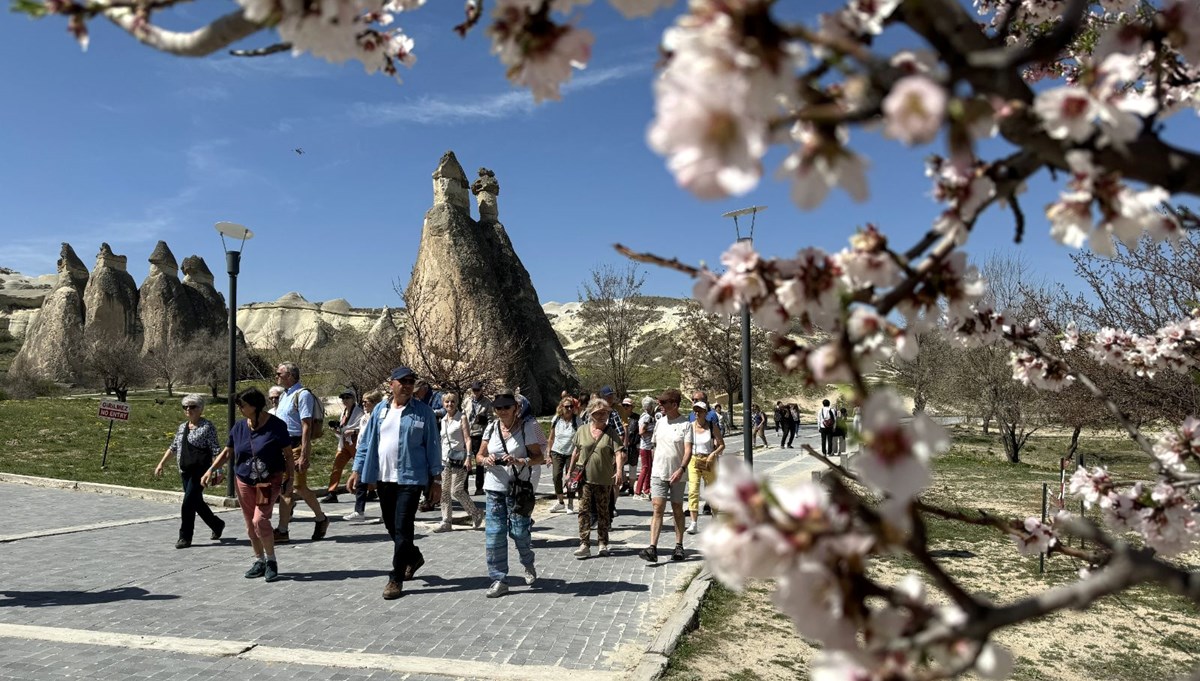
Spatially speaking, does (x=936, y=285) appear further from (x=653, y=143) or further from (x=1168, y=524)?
(x=1168, y=524)

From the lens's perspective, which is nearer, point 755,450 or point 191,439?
point 191,439

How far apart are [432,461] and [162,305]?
6302 cm

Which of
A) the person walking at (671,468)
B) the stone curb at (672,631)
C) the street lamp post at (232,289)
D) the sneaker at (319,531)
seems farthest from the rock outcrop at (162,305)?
the stone curb at (672,631)

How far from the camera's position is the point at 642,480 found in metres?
12.8

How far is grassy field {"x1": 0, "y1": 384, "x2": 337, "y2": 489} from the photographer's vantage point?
15.2m

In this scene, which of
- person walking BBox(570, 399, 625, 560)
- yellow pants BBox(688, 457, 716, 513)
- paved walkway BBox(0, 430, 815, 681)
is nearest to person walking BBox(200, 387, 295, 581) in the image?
paved walkway BBox(0, 430, 815, 681)

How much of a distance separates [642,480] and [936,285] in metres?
11.4

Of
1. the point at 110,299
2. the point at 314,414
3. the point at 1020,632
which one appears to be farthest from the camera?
the point at 110,299

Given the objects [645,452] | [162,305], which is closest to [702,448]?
[645,452]

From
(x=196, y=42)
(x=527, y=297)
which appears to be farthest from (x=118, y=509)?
(x=527, y=297)

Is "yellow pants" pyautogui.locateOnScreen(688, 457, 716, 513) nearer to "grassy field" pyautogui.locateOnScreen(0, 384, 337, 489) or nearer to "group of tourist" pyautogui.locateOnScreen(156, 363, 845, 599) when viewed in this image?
"group of tourist" pyautogui.locateOnScreen(156, 363, 845, 599)

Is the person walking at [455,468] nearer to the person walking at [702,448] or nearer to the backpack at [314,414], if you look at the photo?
the backpack at [314,414]

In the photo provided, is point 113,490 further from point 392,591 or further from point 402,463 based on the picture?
point 392,591

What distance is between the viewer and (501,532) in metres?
6.82
